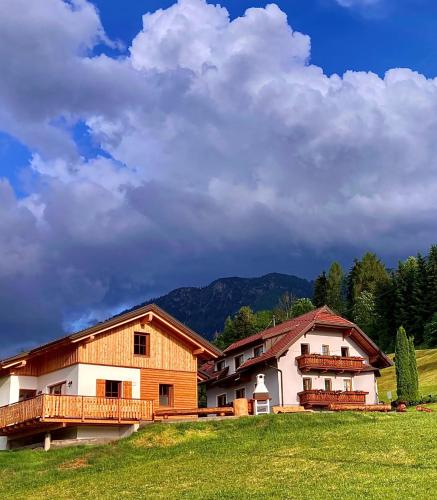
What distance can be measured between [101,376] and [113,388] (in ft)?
3.81

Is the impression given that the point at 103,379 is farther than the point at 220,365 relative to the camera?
No

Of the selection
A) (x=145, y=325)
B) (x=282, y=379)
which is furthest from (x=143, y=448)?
(x=282, y=379)

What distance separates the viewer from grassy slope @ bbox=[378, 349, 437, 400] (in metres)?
71.0

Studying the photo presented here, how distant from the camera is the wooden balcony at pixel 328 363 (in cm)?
5447

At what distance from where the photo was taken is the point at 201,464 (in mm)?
28141

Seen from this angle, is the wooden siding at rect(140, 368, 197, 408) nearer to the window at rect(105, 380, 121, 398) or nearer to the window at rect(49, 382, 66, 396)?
the window at rect(105, 380, 121, 398)

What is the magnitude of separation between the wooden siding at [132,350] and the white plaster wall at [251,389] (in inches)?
418

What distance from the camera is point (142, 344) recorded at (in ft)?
146

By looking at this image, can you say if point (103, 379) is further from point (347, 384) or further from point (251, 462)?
point (347, 384)

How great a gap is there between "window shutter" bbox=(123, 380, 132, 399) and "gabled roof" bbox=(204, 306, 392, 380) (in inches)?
558

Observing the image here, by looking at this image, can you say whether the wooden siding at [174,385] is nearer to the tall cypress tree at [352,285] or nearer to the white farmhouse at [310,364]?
the white farmhouse at [310,364]

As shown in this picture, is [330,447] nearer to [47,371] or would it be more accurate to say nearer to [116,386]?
[116,386]

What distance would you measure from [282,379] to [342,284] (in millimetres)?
100070

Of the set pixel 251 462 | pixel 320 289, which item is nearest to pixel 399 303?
pixel 320 289
